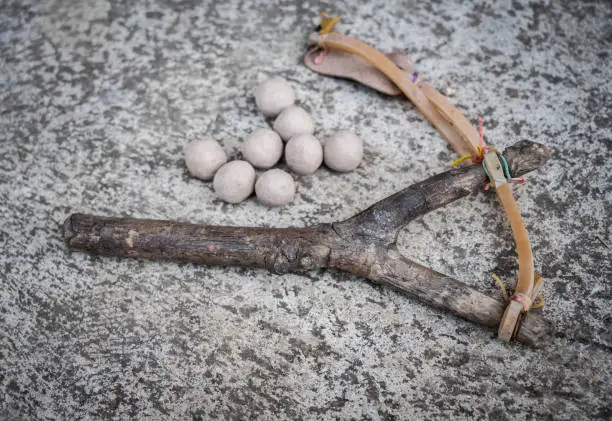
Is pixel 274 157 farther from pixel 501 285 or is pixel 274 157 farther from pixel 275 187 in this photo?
pixel 501 285

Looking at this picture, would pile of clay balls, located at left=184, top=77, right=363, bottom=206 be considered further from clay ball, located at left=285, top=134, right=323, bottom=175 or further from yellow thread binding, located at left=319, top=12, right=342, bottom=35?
yellow thread binding, located at left=319, top=12, right=342, bottom=35

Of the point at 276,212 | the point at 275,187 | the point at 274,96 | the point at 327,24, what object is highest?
the point at 327,24

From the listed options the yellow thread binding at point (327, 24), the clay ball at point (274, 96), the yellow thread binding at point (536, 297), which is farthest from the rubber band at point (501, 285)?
the yellow thread binding at point (327, 24)

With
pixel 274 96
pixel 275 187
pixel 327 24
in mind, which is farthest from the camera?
pixel 327 24

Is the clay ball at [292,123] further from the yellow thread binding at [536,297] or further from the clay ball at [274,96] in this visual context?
the yellow thread binding at [536,297]

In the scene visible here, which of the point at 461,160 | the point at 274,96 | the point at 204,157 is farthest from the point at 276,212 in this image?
the point at 461,160

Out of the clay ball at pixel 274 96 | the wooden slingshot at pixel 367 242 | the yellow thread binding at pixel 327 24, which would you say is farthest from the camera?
the yellow thread binding at pixel 327 24

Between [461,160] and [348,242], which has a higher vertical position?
[461,160]
